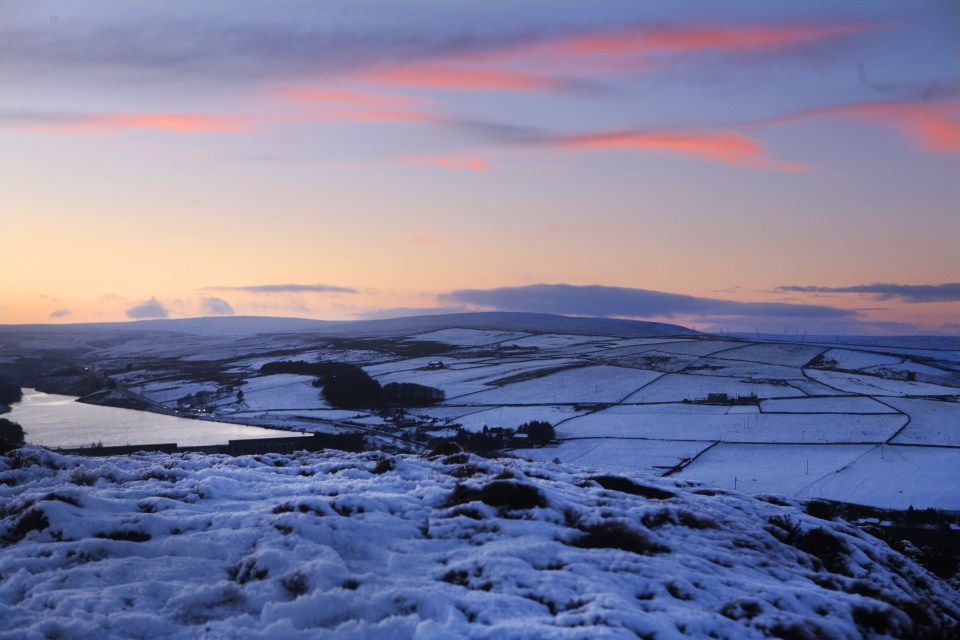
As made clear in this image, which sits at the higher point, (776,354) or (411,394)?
(776,354)

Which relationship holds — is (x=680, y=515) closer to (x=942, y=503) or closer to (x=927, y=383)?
(x=942, y=503)

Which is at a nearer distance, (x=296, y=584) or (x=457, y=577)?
(x=296, y=584)

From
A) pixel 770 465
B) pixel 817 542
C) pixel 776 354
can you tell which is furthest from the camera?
pixel 776 354

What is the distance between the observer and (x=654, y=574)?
14750 mm

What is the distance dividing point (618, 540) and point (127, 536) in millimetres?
11196

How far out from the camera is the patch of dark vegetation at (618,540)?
53.7 ft

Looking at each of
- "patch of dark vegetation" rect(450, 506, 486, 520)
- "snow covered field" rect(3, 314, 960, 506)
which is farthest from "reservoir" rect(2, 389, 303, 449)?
"patch of dark vegetation" rect(450, 506, 486, 520)

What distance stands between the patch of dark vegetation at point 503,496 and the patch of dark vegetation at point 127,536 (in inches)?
287

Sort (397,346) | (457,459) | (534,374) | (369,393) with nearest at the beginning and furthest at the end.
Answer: (457,459) → (369,393) → (534,374) → (397,346)

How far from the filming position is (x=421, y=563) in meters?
14.8

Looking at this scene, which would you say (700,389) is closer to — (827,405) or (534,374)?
(827,405)

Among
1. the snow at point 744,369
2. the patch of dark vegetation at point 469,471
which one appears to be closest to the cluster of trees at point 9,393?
the patch of dark vegetation at point 469,471

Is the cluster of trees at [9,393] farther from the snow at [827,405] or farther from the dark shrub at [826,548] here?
the dark shrub at [826,548]

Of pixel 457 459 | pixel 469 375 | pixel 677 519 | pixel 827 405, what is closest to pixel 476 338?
pixel 469 375
